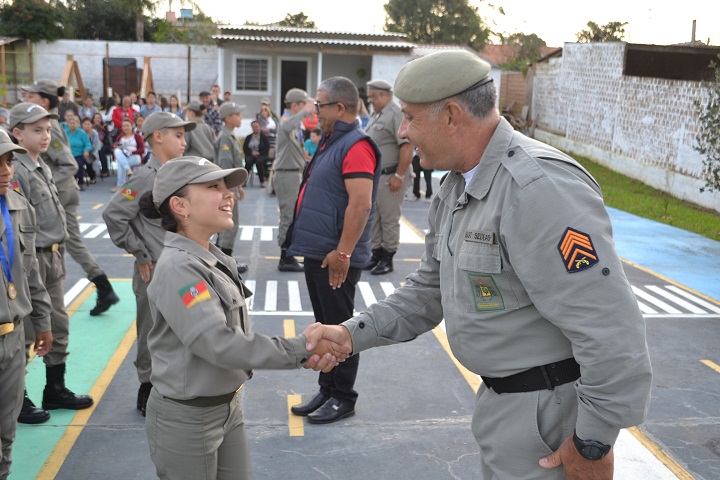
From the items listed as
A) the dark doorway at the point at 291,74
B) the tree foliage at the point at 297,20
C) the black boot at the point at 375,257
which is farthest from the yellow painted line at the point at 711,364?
the tree foliage at the point at 297,20

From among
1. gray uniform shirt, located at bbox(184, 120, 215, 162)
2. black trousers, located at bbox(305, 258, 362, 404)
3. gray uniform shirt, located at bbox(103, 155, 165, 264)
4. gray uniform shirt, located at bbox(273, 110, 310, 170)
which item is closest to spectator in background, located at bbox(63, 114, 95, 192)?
gray uniform shirt, located at bbox(184, 120, 215, 162)

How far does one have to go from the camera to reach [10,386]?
3.66 metres

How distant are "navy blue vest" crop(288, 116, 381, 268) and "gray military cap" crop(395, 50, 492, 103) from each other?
244cm

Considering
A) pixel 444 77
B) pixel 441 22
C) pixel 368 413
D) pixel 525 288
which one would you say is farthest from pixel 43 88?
pixel 441 22

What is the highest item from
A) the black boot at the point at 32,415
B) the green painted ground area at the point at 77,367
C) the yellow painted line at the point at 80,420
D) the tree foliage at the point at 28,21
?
the tree foliage at the point at 28,21

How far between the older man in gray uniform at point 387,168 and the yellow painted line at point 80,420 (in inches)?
139

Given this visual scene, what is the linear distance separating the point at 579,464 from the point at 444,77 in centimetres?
130

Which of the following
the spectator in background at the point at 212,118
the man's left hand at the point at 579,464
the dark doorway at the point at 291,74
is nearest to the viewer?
the man's left hand at the point at 579,464

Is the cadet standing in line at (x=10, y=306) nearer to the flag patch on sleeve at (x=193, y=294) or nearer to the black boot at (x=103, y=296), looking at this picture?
the flag patch on sleeve at (x=193, y=294)

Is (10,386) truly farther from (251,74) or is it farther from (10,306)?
(251,74)

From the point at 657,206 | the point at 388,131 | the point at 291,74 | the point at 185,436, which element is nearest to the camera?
the point at 185,436

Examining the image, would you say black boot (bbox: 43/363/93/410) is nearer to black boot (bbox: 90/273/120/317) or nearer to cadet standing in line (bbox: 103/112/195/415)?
cadet standing in line (bbox: 103/112/195/415)

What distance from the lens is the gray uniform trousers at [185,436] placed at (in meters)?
2.95

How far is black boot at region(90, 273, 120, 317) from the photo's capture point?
7.39m
